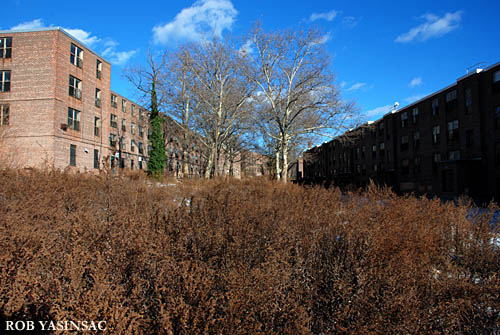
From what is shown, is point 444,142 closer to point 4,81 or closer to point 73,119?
point 73,119

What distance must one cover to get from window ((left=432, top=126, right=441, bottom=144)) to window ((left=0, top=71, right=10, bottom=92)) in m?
40.7

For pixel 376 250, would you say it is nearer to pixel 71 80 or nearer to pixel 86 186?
pixel 86 186

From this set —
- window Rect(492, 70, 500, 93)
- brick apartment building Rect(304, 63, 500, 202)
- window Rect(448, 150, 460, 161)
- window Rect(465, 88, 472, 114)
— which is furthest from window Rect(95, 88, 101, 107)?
window Rect(492, 70, 500, 93)

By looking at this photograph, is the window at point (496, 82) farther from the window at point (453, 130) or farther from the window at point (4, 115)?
the window at point (4, 115)

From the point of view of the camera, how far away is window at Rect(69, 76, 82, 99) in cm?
2658

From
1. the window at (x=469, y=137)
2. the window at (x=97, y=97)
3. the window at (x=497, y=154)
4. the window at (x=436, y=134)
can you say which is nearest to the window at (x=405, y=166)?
the window at (x=436, y=134)

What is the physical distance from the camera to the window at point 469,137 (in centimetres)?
2721

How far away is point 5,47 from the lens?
25.2 m

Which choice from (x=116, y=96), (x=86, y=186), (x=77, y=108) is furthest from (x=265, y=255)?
(x=116, y=96)

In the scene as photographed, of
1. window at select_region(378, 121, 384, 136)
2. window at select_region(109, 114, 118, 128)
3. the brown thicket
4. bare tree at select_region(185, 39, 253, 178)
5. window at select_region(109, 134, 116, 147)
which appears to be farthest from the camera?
window at select_region(378, 121, 384, 136)

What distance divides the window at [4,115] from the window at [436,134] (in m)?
40.6

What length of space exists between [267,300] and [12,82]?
102ft

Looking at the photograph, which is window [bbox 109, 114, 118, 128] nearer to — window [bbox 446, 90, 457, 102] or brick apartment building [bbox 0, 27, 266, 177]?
brick apartment building [bbox 0, 27, 266, 177]

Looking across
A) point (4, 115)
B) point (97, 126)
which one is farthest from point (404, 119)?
point (4, 115)
